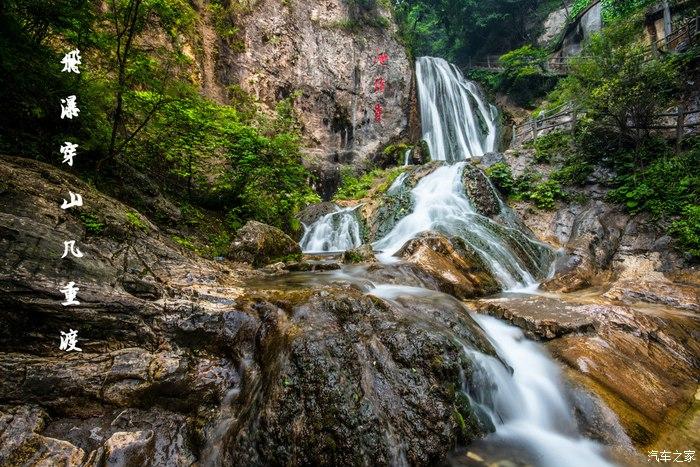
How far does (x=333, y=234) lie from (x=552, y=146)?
9.33 m

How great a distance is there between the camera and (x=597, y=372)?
158 inches

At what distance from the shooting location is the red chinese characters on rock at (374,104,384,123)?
61.1ft

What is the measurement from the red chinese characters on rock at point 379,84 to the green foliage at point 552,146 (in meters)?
9.09

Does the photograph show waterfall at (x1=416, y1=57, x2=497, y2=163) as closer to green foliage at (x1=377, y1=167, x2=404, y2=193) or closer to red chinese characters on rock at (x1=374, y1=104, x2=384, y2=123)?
red chinese characters on rock at (x1=374, y1=104, x2=384, y2=123)

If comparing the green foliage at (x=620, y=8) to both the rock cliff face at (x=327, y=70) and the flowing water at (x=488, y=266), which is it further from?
the rock cliff face at (x=327, y=70)

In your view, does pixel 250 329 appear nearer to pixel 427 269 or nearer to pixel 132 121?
pixel 427 269

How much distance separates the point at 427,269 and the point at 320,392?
13.9ft

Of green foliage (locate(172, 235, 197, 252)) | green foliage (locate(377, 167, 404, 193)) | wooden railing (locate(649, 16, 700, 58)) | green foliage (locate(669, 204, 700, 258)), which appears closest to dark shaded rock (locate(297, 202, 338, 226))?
green foliage (locate(377, 167, 404, 193))

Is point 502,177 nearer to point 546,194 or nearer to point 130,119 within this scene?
point 546,194

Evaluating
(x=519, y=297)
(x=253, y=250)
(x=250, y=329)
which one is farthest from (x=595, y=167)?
(x=250, y=329)

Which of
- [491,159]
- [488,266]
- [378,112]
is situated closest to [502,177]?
[491,159]

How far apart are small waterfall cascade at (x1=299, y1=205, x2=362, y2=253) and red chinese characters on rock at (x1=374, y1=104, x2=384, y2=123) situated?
8555 millimetres

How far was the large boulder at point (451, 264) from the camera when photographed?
6.53 metres

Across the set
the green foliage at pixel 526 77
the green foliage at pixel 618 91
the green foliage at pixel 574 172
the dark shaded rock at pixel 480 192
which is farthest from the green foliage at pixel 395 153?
the green foliage at pixel 526 77
